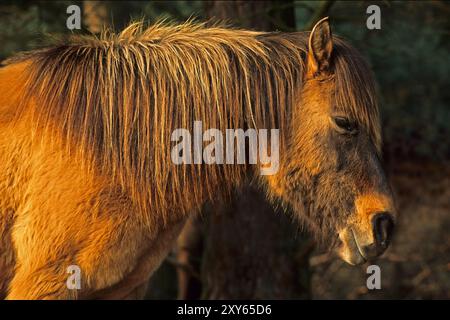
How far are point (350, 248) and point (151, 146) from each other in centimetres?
128

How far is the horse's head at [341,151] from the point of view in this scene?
4.38 meters

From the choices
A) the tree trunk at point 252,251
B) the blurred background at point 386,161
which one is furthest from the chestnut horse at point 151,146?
the tree trunk at point 252,251

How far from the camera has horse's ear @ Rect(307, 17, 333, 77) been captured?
14.3ft

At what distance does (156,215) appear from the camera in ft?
14.6

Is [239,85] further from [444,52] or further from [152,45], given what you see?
[444,52]

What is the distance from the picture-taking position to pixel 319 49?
14.6 ft

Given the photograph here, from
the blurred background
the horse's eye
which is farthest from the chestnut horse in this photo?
the blurred background

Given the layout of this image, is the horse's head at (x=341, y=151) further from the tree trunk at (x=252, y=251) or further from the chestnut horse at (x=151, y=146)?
the tree trunk at (x=252, y=251)

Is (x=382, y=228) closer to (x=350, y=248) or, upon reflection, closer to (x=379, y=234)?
(x=379, y=234)

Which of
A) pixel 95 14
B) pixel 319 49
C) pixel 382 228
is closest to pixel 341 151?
pixel 382 228

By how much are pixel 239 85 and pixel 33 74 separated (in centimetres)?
120

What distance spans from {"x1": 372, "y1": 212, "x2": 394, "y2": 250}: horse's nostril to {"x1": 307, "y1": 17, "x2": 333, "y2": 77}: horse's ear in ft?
2.92

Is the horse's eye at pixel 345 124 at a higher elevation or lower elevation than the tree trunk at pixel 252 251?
higher

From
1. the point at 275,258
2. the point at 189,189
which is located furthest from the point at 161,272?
the point at 189,189
